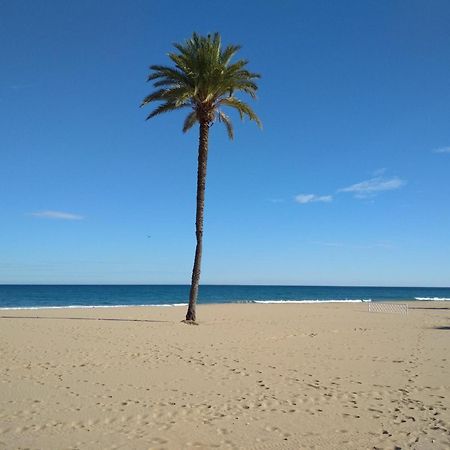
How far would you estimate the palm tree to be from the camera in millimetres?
18672

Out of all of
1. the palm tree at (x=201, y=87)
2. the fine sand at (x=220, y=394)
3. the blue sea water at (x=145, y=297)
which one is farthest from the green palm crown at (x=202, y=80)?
the blue sea water at (x=145, y=297)

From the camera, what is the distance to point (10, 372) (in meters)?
9.07

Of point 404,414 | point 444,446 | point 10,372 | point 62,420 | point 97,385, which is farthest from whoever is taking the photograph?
point 10,372

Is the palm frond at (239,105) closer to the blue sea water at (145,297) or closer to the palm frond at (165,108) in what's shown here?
the palm frond at (165,108)

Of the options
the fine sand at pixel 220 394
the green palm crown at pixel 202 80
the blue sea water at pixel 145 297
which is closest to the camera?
the fine sand at pixel 220 394

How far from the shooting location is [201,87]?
1884 centimetres

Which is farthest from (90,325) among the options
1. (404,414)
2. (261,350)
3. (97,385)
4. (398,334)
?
Answer: (404,414)

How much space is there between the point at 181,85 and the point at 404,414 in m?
16.3

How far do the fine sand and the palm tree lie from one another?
24.4 feet

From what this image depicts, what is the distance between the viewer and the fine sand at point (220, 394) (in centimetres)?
567

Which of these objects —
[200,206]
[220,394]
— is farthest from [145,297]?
[220,394]

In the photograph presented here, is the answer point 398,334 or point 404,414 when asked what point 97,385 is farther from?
point 398,334

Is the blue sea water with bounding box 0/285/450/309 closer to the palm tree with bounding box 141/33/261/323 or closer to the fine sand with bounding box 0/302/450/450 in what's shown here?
the palm tree with bounding box 141/33/261/323

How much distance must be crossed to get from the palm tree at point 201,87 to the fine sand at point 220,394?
7432 millimetres
